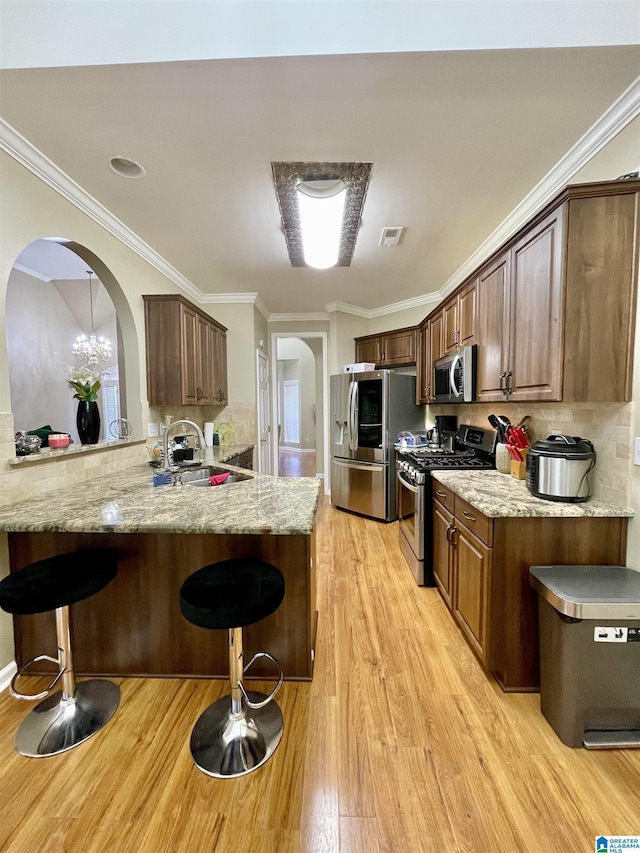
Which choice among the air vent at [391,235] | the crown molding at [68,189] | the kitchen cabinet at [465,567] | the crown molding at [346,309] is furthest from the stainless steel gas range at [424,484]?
the crown molding at [68,189]

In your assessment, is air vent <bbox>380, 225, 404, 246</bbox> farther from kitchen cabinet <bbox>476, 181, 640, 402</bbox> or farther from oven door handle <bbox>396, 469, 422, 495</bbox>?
oven door handle <bbox>396, 469, 422, 495</bbox>

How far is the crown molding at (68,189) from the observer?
1672mm

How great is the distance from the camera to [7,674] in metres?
1.63

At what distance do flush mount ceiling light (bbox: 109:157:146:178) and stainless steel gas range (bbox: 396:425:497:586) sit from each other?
8.70 ft

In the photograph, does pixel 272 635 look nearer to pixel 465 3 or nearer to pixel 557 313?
pixel 557 313

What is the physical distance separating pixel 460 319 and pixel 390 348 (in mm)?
1701

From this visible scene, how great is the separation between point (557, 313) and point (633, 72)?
981mm

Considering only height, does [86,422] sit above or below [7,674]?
above

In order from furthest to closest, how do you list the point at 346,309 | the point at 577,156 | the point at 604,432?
the point at 346,309, the point at 577,156, the point at 604,432

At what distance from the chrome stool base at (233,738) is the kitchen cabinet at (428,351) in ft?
9.49

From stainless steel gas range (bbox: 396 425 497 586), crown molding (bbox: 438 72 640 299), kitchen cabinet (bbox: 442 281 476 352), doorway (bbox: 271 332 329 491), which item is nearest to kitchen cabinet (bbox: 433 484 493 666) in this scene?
stainless steel gas range (bbox: 396 425 497 586)

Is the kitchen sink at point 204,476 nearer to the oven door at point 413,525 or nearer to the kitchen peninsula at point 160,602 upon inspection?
the kitchen peninsula at point 160,602

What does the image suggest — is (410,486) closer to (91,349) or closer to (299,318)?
(299,318)

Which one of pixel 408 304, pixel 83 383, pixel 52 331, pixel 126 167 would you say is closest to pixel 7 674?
pixel 83 383
